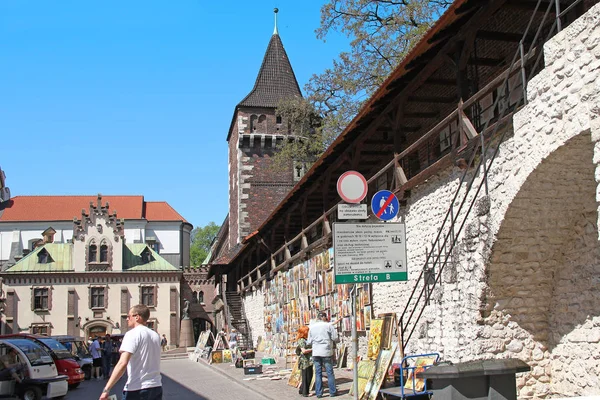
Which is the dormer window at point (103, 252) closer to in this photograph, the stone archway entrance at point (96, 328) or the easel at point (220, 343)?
the stone archway entrance at point (96, 328)

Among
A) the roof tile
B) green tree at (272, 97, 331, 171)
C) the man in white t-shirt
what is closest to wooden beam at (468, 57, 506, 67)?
the man in white t-shirt

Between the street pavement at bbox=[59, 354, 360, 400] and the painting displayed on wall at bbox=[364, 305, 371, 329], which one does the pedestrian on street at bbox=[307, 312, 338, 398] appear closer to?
the street pavement at bbox=[59, 354, 360, 400]

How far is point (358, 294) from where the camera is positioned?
15578 millimetres

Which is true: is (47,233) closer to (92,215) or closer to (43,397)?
(92,215)

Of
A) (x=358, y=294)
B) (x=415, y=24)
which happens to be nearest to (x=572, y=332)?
(x=358, y=294)

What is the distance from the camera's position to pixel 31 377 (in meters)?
14.3

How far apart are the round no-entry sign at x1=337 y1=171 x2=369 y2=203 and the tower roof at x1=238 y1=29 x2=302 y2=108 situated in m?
37.3

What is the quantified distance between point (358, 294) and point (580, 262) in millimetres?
7273

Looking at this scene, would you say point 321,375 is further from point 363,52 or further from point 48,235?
point 48,235

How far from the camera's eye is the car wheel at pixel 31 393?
14.2m

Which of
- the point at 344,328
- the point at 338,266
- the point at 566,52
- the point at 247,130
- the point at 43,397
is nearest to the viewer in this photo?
the point at 566,52

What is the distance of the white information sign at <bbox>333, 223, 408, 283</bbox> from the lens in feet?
28.7

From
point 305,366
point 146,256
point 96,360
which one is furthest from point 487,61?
point 146,256

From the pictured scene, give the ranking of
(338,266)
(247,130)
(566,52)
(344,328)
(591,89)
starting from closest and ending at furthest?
(591,89) < (566,52) < (338,266) < (344,328) < (247,130)
